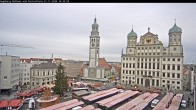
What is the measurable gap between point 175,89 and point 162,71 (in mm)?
4674

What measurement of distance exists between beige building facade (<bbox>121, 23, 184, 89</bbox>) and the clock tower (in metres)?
7.97

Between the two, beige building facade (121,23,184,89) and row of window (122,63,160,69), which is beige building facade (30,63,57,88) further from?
row of window (122,63,160,69)

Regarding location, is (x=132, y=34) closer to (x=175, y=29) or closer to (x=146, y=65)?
(x=146, y=65)

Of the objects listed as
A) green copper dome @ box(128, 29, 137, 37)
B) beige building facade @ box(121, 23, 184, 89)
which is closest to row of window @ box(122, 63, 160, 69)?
beige building facade @ box(121, 23, 184, 89)

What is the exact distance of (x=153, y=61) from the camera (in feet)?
143

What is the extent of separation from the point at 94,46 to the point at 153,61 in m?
17.3

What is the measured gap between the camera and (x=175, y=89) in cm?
4016

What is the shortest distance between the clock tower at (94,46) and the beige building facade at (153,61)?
797cm

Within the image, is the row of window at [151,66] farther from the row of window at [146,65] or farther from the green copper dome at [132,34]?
the green copper dome at [132,34]

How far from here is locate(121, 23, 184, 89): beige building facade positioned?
134 ft

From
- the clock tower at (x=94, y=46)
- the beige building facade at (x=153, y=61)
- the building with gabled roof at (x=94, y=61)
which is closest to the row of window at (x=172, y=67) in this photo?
the beige building facade at (x=153, y=61)

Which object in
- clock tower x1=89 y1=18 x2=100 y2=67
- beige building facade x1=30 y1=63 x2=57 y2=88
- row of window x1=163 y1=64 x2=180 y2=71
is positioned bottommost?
beige building facade x1=30 y1=63 x2=57 y2=88

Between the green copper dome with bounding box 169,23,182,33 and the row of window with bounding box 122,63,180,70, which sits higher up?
the green copper dome with bounding box 169,23,182,33

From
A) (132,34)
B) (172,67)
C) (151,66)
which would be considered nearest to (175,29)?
(172,67)
